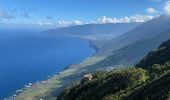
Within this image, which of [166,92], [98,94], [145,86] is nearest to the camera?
[166,92]

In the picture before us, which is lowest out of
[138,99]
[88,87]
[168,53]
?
[138,99]

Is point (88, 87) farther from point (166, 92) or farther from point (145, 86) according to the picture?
point (166, 92)

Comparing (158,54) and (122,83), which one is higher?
(158,54)

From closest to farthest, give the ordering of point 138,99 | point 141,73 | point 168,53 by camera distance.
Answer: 1. point 138,99
2. point 141,73
3. point 168,53

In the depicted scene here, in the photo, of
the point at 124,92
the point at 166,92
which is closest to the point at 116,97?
the point at 124,92

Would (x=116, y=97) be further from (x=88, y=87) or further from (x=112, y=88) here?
(x=88, y=87)

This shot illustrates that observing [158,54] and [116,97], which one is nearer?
[116,97]

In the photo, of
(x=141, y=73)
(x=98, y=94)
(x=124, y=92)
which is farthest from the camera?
(x=141, y=73)

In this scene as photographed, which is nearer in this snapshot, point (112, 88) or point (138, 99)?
point (138, 99)

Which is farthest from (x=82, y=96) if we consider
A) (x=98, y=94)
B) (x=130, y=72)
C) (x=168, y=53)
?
(x=168, y=53)
